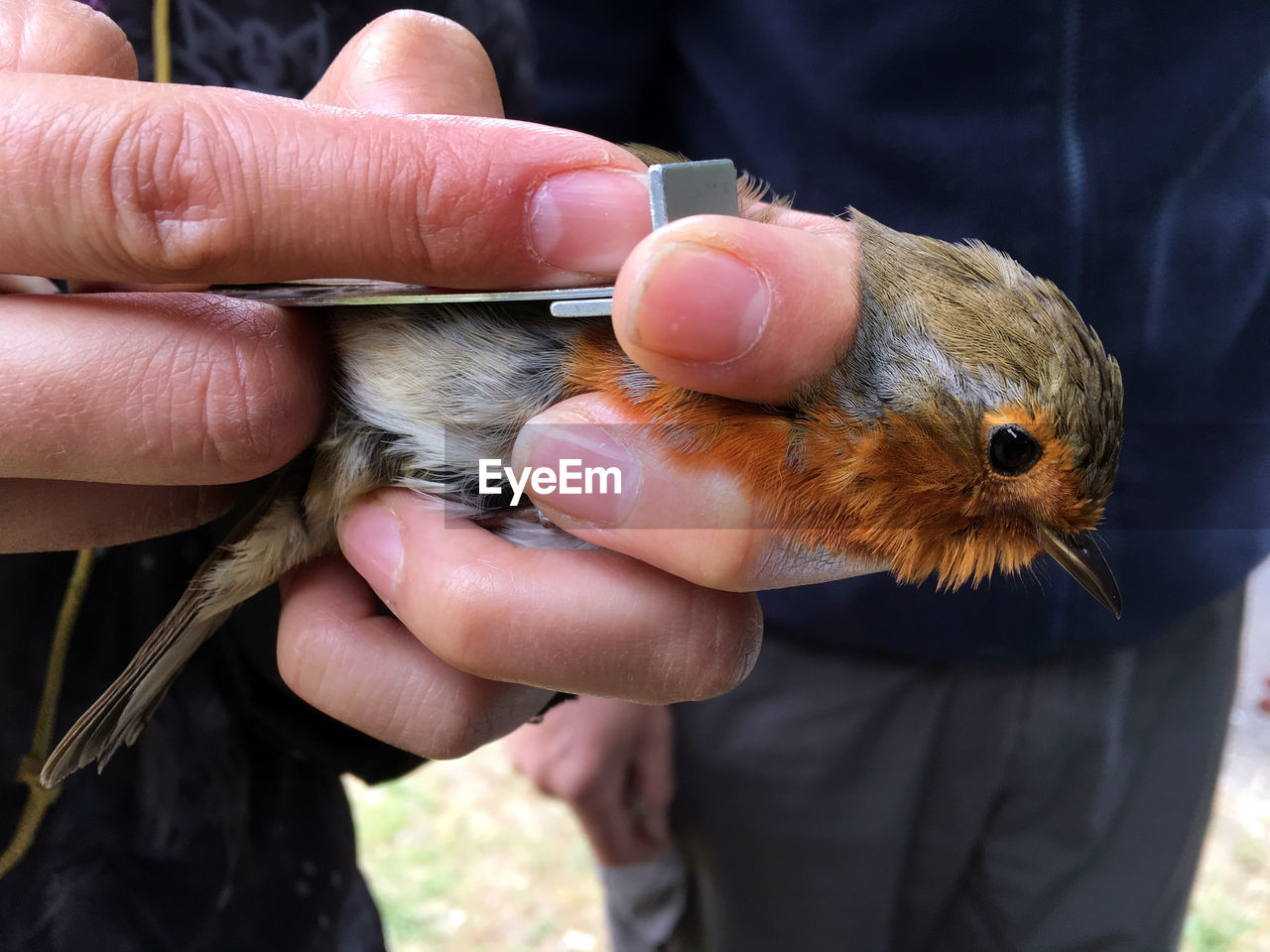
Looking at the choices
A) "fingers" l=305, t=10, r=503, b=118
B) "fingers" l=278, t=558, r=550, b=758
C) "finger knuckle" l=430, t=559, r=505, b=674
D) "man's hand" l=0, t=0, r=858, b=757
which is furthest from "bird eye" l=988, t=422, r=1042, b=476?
"fingers" l=305, t=10, r=503, b=118

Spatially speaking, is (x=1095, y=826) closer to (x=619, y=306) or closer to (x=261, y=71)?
(x=619, y=306)

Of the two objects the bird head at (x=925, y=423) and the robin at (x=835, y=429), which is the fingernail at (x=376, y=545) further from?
the bird head at (x=925, y=423)

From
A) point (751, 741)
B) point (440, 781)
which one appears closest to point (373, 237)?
point (751, 741)

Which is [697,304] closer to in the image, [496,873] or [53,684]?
[53,684]

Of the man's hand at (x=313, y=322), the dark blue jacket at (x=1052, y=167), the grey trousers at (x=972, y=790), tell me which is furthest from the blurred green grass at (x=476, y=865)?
the man's hand at (x=313, y=322)

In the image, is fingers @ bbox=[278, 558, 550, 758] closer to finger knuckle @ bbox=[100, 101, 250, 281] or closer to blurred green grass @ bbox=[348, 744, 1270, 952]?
finger knuckle @ bbox=[100, 101, 250, 281]
